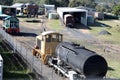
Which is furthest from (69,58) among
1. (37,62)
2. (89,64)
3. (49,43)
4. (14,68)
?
(37,62)

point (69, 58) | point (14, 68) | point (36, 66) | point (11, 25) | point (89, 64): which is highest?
point (89, 64)

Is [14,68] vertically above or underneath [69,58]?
underneath

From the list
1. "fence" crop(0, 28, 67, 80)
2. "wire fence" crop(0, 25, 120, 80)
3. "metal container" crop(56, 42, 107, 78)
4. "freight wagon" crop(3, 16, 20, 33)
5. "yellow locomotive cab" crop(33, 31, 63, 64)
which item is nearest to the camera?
"metal container" crop(56, 42, 107, 78)

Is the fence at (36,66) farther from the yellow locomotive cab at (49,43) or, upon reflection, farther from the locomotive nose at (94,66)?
the locomotive nose at (94,66)

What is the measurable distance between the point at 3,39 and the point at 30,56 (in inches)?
435

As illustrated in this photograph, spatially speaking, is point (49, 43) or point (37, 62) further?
point (37, 62)

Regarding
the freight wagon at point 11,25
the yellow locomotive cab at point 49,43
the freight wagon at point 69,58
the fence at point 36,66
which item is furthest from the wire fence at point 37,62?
the freight wagon at point 11,25

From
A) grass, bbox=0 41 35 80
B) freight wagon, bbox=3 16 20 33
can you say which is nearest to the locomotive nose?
grass, bbox=0 41 35 80

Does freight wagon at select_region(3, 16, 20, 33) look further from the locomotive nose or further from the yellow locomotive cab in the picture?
the locomotive nose

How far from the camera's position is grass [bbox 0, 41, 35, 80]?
989 inches

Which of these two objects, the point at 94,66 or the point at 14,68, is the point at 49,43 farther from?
the point at 94,66

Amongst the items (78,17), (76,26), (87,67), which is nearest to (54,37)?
(87,67)

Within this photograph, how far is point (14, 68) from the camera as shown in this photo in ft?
92.9

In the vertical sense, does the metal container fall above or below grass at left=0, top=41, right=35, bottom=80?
above
